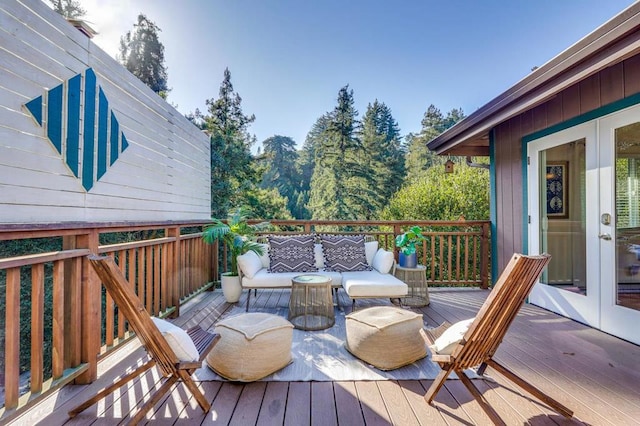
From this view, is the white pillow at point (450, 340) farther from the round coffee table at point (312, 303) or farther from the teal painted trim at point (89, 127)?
the teal painted trim at point (89, 127)

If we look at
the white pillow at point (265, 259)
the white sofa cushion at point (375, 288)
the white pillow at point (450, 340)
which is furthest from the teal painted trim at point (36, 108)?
the white pillow at point (450, 340)

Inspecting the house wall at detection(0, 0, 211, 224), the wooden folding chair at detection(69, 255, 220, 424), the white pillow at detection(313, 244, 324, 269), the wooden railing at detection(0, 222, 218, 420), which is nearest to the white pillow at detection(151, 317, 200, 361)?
the wooden folding chair at detection(69, 255, 220, 424)

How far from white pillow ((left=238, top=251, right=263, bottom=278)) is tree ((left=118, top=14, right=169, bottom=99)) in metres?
11.7

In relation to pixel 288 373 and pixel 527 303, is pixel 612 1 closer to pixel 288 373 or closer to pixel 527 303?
pixel 527 303

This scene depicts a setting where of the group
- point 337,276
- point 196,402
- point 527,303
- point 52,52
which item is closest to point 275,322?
point 196,402

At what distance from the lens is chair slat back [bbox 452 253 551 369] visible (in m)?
1.63

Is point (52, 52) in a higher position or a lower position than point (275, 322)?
higher

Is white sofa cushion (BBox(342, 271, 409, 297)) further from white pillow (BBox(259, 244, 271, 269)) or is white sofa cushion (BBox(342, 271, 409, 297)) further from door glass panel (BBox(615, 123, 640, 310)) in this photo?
door glass panel (BBox(615, 123, 640, 310))

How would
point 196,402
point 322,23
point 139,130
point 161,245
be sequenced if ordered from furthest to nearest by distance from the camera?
point 322,23 → point 139,130 → point 161,245 → point 196,402

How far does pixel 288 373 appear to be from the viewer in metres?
2.18

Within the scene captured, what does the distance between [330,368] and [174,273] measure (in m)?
2.11

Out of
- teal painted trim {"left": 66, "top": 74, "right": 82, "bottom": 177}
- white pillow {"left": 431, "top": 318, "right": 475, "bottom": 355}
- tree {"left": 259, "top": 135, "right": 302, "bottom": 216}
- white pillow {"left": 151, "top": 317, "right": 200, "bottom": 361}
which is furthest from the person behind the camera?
tree {"left": 259, "top": 135, "right": 302, "bottom": 216}

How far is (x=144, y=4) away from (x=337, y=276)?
217 inches

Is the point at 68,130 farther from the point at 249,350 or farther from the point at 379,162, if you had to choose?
the point at 379,162
